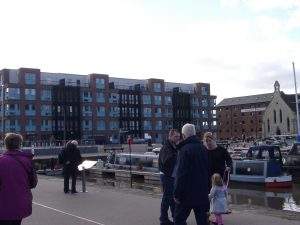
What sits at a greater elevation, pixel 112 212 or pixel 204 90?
pixel 204 90

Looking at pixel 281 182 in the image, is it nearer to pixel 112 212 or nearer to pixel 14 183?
pixel 112 212

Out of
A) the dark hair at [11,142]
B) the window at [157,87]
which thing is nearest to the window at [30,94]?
the window at [157,87]

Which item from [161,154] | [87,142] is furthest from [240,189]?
[87,142]

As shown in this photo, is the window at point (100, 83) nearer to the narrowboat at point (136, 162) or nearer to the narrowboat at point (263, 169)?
the narrowboat at point (136, 162)

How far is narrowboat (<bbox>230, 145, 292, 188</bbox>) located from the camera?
92.4 feet

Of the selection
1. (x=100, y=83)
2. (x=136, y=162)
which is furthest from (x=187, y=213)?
(x=100, y=83)

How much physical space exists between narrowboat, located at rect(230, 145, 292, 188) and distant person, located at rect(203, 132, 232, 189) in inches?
763

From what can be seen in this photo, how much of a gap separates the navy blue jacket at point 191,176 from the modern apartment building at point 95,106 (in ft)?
257

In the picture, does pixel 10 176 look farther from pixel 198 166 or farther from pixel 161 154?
pixel 161 154

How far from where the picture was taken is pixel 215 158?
32.3 feet

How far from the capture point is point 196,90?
11406cm

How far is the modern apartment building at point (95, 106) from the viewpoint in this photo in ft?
282

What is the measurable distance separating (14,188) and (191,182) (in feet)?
8.46

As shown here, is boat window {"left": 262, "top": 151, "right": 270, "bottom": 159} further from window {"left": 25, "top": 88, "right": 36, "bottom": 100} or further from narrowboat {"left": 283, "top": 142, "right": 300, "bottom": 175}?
window {"left": 25, "top": 88, "right": 36, "bottom": 100}
